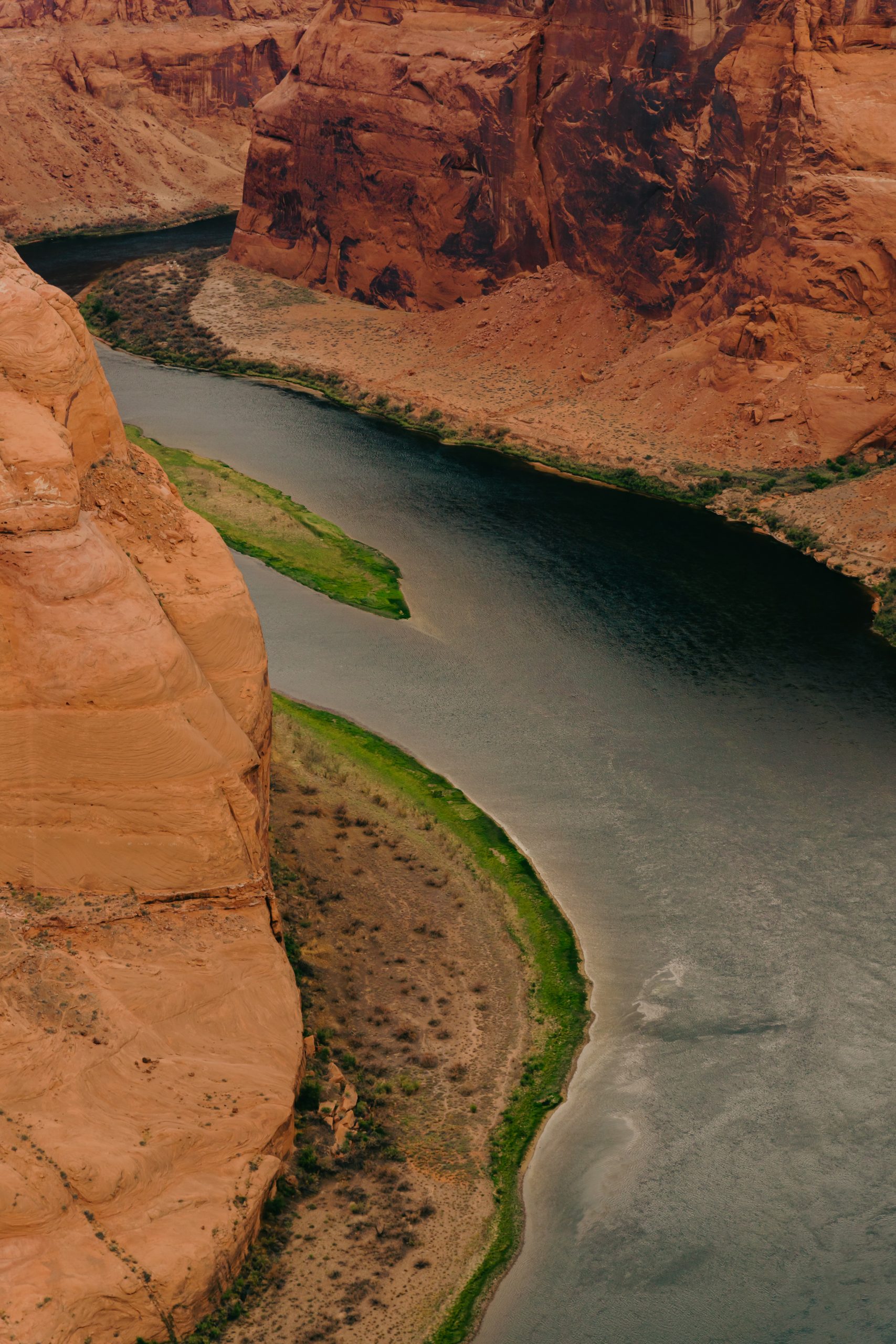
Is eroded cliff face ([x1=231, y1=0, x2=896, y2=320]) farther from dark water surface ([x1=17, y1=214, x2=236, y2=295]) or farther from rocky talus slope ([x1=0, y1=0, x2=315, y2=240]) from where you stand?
rocky talus slope ([x1=0, y1=0, x2=315, y2=240])

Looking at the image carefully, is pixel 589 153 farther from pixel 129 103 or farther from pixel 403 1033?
pixel 129 103

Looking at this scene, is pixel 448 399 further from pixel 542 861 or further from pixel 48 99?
pixel 48 99

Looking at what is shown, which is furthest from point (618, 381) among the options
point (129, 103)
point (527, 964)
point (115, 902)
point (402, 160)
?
point (129, 103)

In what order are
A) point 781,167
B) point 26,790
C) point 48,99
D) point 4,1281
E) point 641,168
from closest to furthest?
point 4,1281, point 26,790, point 781,167, point 641,168, point 48,99

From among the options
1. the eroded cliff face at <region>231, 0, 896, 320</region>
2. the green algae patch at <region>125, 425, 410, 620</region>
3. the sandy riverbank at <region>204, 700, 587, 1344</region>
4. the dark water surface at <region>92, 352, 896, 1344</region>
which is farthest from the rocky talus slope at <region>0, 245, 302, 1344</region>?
the eroded cliff face at <region>231, 0, 896, 320</region>

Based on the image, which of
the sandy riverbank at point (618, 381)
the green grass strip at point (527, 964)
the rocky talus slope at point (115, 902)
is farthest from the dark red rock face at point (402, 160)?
the rocky talus slope at point (115, 902)

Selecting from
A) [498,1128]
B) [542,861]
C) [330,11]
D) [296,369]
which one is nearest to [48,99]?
[330,11]
